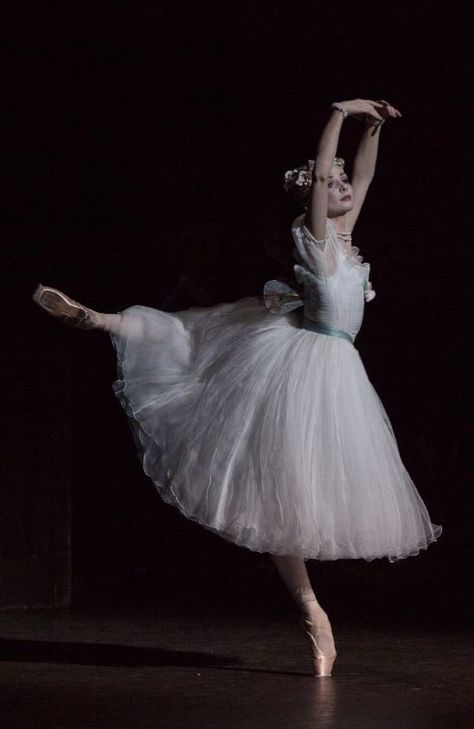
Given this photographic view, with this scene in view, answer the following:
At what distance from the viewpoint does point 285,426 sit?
308cm

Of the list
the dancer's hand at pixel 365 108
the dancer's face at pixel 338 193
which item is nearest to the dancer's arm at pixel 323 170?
the dancer's hand at pixel 365 108

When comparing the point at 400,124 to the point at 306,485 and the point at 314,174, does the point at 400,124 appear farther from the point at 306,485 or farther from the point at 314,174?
the point at 306,485

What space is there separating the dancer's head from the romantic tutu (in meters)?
0.06

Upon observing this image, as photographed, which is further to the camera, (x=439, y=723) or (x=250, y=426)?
(x=250, y=426)

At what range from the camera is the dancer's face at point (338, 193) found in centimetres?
328

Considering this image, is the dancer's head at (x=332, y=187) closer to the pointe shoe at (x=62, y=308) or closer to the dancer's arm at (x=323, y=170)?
the dancer's arm at (x=323, y=170)

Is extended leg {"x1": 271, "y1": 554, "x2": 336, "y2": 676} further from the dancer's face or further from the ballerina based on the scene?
the dancer's face

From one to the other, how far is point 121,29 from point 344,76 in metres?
0.80

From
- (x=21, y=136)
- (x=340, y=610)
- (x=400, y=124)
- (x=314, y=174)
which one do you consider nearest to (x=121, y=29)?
(x=21, y=136)

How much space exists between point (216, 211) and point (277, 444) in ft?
6.20

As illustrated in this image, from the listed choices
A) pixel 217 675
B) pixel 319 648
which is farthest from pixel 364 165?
pixel 217 675

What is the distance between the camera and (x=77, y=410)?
515cm

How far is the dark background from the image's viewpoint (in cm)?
432

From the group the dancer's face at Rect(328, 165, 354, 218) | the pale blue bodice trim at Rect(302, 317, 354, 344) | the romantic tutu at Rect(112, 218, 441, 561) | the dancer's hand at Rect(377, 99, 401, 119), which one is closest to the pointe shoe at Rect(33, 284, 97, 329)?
the romantic tutu at Rect(112, 218, 441, 561)
